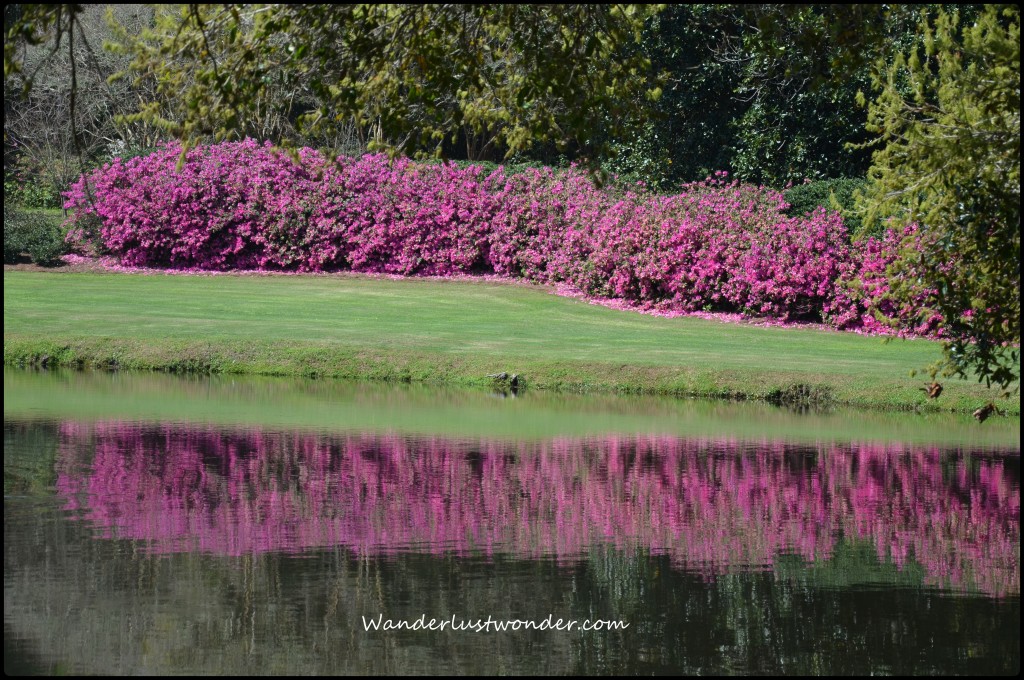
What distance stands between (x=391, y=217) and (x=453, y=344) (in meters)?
12.1

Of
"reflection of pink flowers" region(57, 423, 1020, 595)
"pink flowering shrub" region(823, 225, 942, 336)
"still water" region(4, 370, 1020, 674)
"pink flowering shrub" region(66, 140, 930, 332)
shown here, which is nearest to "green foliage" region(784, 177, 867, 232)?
"pink flowering shrub" region(66, 140, 930, 332)

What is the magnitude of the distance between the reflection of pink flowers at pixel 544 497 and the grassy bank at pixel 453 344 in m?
3.31

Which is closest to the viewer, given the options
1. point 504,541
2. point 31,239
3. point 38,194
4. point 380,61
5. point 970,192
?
point 504,541

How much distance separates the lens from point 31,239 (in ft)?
103

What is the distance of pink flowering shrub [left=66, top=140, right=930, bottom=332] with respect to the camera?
1042 inches

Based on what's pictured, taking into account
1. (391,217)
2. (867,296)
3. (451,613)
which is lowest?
(451,613)

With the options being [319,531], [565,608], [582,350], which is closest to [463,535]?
[319,531]

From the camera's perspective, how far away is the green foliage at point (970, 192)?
10.7 meters

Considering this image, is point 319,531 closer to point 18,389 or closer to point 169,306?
point 18,389

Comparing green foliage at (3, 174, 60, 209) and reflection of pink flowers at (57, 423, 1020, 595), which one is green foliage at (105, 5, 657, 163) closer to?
reflection of pink flowers at (57, 423, 1020, 595)

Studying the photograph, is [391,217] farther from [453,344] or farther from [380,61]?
[380,61]

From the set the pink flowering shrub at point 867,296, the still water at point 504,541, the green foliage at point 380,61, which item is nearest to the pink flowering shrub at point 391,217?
the pink flowering shrub at point 867,296

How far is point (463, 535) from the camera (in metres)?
9.05

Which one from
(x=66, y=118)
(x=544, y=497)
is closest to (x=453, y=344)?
(x=544, y=497)
